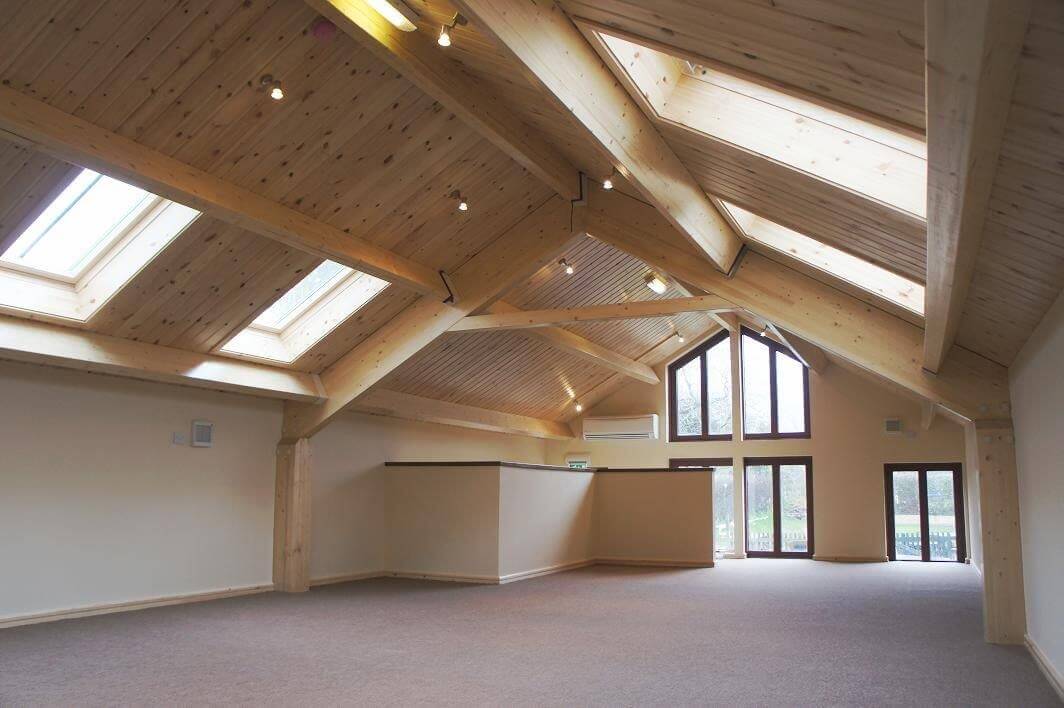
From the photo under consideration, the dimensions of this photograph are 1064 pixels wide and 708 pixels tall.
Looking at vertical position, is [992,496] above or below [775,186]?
below

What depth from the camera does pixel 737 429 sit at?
1442 centimetres

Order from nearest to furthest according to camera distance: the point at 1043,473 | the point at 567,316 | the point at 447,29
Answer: the point at 447,29 < the point at 1043,473 < the point at 567,316

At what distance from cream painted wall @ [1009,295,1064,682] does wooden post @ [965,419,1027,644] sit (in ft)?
0.38

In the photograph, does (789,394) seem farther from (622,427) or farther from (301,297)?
(301,297)

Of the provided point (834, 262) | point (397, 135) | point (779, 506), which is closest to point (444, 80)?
point (397, 135)

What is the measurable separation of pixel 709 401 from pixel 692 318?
1.91 metres

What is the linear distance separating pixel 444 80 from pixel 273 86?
102 centimetres

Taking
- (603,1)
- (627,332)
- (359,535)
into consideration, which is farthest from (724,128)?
(627,332)

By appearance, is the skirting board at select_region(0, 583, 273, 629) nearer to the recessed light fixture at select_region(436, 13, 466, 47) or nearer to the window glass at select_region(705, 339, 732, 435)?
the recessed light fixture at select_region(436, 13, 466, 47)

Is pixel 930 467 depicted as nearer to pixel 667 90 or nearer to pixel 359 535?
pixel 359 535

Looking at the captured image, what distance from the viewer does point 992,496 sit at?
21.0ft

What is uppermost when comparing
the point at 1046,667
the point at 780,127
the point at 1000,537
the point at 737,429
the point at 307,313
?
the point at 780,127

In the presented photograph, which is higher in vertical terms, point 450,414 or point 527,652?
point 450,414

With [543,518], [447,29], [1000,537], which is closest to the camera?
[447,29]
